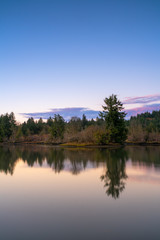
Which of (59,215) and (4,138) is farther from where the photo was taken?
(4,138)

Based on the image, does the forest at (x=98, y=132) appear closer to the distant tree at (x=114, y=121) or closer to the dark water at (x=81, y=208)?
the distant tree at (x=114, y=121)

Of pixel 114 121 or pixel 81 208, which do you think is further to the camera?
pixel 114 121

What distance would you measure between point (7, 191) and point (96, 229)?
19.8 feet

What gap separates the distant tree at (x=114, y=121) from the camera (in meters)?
47.9

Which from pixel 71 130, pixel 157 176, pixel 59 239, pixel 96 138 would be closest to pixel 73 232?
pixel 59 239

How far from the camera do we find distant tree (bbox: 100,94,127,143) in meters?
47.9

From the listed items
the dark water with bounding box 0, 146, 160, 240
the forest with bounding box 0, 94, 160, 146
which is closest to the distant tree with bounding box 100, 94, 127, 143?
the forest with bounding box 0, 94, 160, 146

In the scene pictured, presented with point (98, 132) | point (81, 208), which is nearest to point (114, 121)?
point (98, 132)

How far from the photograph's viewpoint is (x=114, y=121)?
49.6 metres

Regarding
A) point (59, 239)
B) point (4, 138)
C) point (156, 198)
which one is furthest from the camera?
point (4, 138)

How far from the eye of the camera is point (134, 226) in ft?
20.8

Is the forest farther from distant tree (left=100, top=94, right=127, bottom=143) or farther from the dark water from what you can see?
the dark water

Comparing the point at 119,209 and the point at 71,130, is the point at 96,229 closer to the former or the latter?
the point at 119,209

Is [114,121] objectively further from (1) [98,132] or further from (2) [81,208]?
(2) [81,208]
